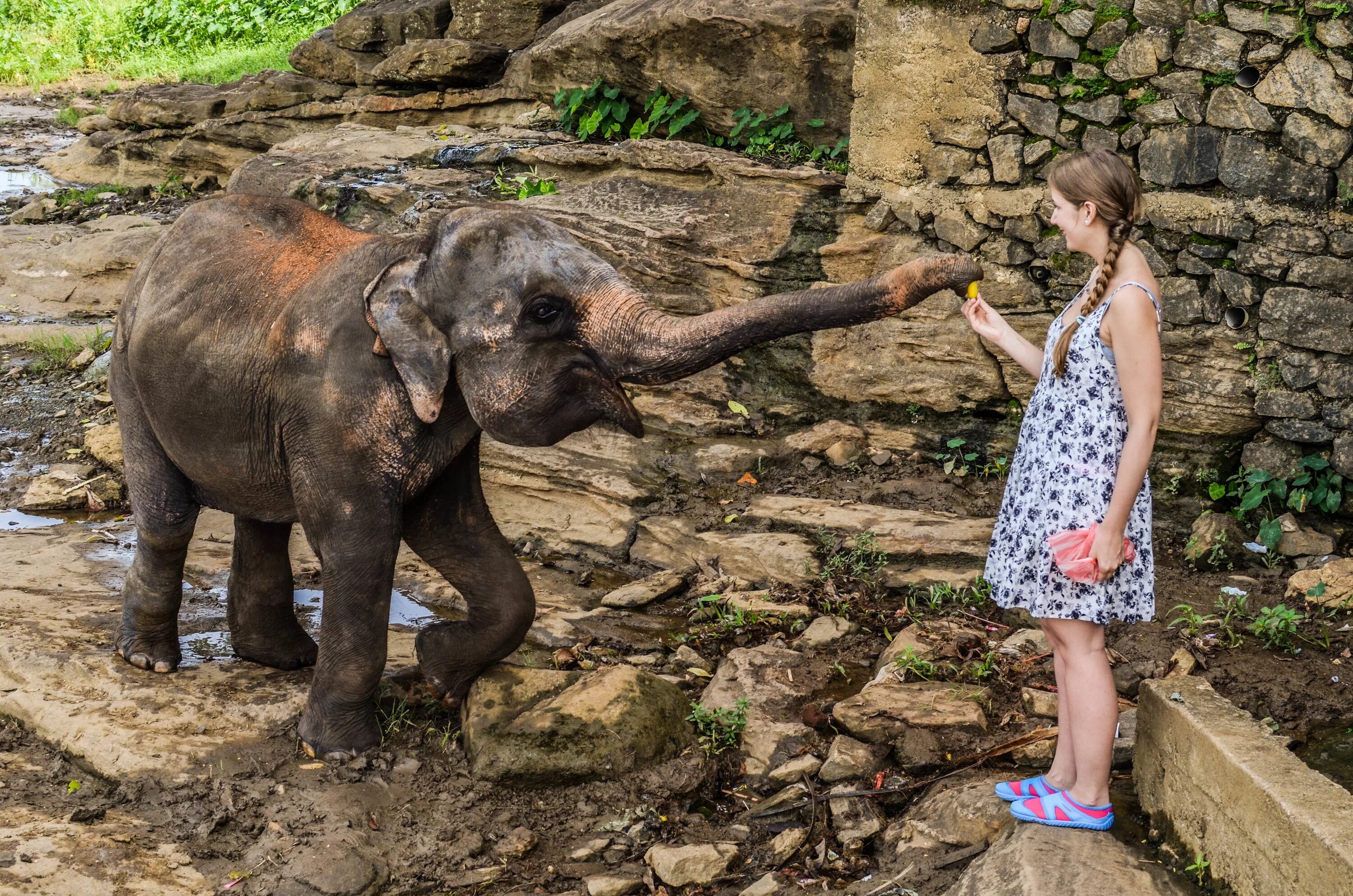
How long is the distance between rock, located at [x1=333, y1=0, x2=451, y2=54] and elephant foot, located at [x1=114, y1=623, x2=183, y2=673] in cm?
732

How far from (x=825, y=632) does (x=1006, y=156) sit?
8.80 ft

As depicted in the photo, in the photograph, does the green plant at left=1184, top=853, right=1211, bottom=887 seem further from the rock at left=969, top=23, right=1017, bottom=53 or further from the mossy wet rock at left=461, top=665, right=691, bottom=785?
the rock at left=969, top=23, right=1017, bottom=53

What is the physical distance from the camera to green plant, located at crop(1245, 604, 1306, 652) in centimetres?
512

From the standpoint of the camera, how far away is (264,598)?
529 cm

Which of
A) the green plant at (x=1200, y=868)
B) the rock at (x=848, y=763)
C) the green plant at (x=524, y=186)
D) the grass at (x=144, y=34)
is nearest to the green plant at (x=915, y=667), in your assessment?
the rock at (x=848, y=763)

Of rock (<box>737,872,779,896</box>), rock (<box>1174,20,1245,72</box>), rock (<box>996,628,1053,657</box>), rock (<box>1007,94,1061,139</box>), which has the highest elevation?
rock (<box>1174,20,1245,72</box>)

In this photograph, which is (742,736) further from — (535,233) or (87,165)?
(87,165)

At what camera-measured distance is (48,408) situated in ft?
28.8

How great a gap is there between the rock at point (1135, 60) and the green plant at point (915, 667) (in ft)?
9.88

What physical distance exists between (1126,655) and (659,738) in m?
1.91

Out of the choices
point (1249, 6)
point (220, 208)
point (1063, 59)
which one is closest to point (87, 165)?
point (220, 208)

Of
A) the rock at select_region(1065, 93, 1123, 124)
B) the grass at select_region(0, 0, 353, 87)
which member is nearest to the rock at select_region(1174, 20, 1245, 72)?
the rock at select_region(1065, 93, 1123, 124)

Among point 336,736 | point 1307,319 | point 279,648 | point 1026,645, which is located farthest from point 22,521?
point 1307,319

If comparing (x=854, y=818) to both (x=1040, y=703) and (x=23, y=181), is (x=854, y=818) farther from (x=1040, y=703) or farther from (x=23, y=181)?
(x=23, y=181)
